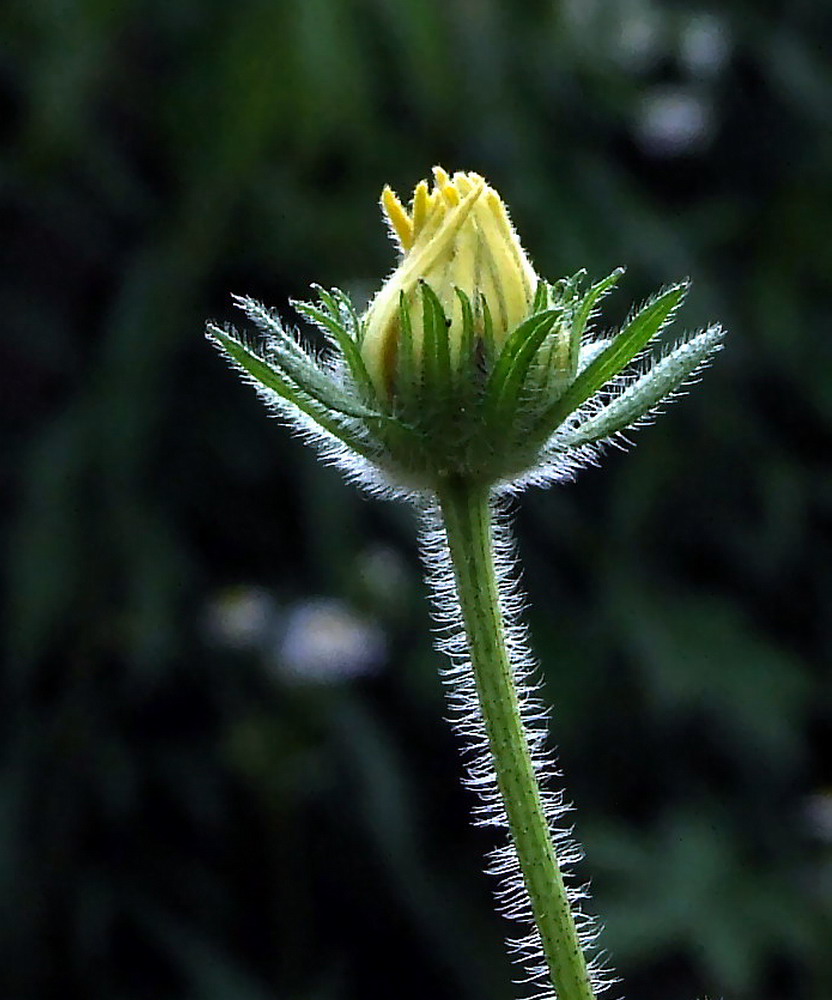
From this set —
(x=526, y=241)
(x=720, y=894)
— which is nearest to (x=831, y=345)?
(x=526, y=241)

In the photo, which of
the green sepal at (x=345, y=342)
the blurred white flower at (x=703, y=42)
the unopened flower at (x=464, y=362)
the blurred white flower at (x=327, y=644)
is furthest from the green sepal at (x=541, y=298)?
the blurred white flower at (x=703, y=42)

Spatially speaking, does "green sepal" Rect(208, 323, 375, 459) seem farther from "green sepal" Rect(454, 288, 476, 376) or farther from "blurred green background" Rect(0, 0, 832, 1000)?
"blurred green background" Rect(0, 0, 832, 1000)

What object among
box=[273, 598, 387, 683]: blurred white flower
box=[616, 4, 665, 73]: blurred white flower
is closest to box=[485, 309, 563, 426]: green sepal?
box=[616, 4, 665, 73]: blurred white flower

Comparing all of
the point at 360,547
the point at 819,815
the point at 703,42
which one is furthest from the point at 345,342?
the point at 703,42

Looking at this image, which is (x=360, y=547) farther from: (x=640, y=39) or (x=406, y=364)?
(x=406, y=364)

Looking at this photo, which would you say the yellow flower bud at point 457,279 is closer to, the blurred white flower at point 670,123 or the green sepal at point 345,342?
the green sepal at point 345,342

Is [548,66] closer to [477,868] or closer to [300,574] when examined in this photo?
[300,574]
